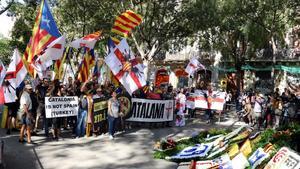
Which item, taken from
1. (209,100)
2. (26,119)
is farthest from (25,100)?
(209,100)

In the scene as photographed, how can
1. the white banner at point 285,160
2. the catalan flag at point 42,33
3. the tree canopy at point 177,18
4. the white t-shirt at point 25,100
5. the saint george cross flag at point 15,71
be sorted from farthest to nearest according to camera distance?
the tree canopy at point 177,18 < the catalan flag at point 42,33 < the saint george cross flag at point 15,71 < the white t-shirt at point 25,100 < the white banner at point 285,160

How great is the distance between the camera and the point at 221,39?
33.5 meters

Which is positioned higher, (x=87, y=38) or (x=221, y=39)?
(x=221, y=39)

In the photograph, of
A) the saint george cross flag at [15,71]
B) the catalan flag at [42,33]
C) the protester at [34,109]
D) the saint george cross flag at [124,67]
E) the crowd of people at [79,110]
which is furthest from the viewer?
the saint george cross flag at [124,67]

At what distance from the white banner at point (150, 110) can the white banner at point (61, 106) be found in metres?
2.54

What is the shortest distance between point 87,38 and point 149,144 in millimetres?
5057

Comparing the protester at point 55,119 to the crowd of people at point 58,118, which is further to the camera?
the crowd of people at point 58,118

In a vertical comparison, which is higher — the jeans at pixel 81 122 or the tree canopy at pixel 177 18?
the tree canopy at pixel 177 18

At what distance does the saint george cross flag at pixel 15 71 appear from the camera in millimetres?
12680

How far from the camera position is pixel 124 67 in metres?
14.4

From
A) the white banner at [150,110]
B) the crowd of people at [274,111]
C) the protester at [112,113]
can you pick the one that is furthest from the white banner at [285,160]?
the crowd of people at [274,111]

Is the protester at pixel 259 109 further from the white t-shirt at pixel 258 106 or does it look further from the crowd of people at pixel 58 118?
the crowd of people at pixel 58 118

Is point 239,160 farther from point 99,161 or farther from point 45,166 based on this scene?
point 45,166

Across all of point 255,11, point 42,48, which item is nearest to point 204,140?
point 42,48
